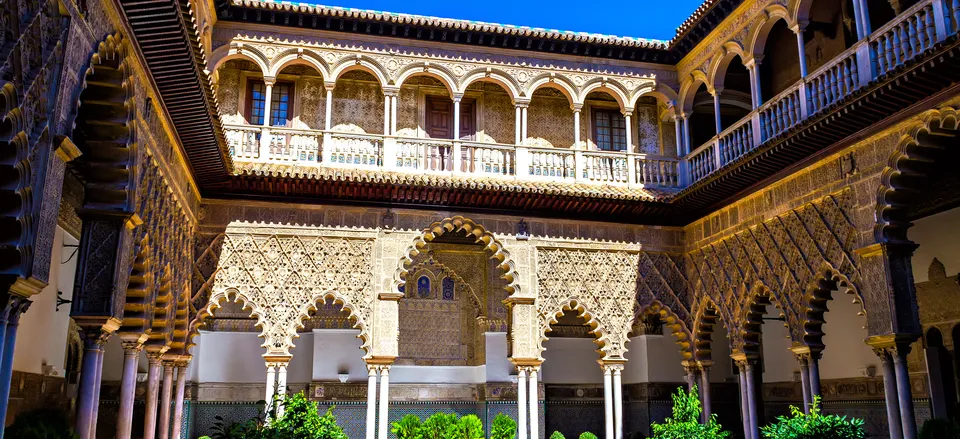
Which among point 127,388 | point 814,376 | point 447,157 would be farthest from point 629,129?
point 127,388

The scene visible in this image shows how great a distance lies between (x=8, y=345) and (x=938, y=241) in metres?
11.3

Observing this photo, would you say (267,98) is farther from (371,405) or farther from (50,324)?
(371,405)

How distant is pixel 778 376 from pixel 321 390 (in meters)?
8.41

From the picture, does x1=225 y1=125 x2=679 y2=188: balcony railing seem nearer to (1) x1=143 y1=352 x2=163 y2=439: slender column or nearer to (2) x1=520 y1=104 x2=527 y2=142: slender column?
(2) x1=520 y1=104 x2=527 y2=142: slender column

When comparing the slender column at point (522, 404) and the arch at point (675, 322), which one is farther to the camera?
the arch at point (675, 322)

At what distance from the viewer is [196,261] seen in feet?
36.6

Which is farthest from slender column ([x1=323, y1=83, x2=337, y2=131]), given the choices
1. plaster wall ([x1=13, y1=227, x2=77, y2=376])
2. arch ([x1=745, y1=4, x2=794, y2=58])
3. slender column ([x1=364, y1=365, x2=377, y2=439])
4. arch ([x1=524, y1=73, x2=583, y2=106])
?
arch ([x1=745, y1=4, x2=794, y2=58])

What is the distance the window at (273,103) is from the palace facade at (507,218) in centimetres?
4

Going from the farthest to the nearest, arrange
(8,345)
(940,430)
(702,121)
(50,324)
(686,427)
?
(702,121) → (50,324) → (686,427) → (940,430) → (8,345)

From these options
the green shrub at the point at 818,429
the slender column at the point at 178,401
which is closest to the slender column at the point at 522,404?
the green shrub at the point at 818,429

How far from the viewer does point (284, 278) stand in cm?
1141

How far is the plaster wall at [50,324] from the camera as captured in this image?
31.2ft

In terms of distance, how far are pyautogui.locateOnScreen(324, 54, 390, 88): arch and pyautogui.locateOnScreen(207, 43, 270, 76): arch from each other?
1017 mm

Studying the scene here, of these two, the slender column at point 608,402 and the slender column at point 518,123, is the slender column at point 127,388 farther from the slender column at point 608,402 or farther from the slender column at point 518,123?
the slender column at point 608,402
